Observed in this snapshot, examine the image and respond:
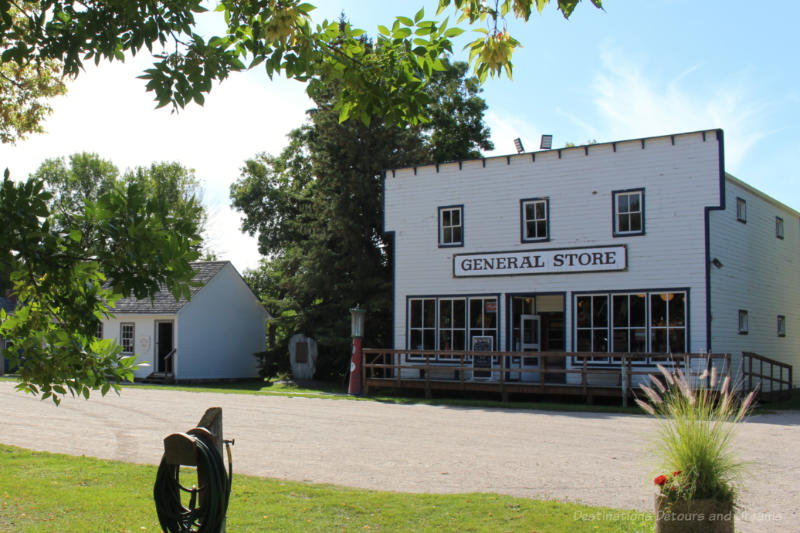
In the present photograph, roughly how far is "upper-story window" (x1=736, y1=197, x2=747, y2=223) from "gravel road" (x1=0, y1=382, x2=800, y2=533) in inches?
284

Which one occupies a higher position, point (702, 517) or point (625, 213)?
point (625, 213)

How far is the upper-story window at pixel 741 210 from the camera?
2384cm

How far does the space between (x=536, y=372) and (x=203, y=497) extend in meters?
18.9

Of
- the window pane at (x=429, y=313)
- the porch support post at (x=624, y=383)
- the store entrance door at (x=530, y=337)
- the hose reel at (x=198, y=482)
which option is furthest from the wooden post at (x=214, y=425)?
the window pane at (x=429, y=313)

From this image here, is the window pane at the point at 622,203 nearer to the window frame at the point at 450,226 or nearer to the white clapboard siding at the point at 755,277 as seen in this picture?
the white clapboard siding at the point at 755,277

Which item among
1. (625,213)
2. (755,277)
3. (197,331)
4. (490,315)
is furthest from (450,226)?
(197,331)

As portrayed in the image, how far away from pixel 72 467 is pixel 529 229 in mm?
17073

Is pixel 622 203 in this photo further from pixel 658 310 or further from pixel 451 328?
pixel 451 328

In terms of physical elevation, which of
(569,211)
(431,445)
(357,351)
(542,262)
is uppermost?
(569,211)

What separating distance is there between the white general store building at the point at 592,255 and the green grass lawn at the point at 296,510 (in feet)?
45.3

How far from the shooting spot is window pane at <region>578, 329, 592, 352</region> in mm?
22797

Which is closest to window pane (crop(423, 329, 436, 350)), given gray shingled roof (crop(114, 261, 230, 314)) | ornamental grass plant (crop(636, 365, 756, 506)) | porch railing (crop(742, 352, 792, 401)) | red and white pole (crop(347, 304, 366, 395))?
red and white pole (crop(347, 304, 366, 395))

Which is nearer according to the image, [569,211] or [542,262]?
[569,211]

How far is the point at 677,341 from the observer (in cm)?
2128
